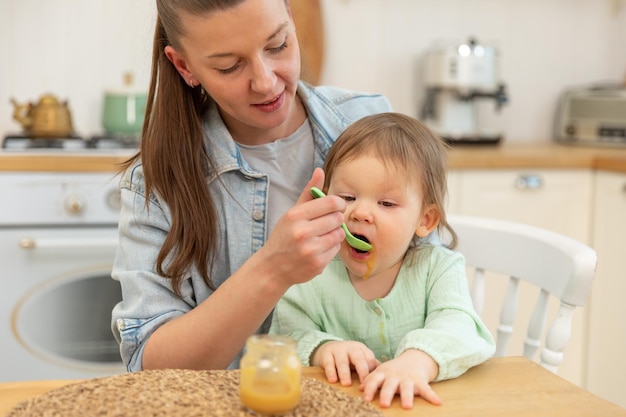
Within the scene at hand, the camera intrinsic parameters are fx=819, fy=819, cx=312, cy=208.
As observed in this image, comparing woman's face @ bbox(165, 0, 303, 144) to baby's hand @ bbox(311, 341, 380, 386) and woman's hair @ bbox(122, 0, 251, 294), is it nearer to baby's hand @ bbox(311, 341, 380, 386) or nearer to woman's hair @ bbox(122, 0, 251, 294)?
woman's hair @ bbox(122, 0, 251, 294)

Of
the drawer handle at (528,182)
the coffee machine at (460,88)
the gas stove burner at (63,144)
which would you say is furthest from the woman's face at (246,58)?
the coffee machine at (460,88)

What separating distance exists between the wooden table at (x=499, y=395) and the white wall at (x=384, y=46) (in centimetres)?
174

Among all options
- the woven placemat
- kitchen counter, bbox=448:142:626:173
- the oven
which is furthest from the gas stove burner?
the woven placemat

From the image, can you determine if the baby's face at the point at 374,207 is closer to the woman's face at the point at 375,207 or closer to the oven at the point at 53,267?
the woman's face at the point at 375,207

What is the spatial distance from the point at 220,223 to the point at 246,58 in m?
0.30

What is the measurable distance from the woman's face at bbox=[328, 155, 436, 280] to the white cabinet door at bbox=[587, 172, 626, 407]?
1467 millimetres

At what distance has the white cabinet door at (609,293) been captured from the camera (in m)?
2.45

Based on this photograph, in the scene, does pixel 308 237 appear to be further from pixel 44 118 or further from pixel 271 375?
pixel 44 118

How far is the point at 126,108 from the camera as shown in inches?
104

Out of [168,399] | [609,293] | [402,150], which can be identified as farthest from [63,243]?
[609,293]

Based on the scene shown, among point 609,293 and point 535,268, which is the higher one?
point 535,268

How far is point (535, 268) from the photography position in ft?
4.37

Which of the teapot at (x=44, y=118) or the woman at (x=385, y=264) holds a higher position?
the teapot at (x=44, y=118)

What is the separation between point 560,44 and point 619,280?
3.60 feet
